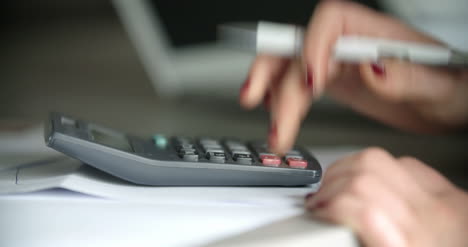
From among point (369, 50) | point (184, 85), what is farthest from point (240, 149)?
point (184, 85)

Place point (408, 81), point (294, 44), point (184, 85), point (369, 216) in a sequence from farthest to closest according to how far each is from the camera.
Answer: point (184, 85) → point (408, 81) → point (294, 44) → point (369, 216)

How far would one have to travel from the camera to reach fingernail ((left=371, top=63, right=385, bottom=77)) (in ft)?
1.49

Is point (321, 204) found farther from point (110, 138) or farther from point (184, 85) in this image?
point (184, 85)

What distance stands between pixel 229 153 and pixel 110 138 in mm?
82

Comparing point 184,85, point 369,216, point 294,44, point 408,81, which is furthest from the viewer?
point 184,85

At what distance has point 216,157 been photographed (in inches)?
16.2

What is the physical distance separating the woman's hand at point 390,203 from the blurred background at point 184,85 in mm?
276

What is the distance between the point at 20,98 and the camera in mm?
1124

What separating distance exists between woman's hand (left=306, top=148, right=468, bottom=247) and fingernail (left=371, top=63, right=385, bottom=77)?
3.8 inches

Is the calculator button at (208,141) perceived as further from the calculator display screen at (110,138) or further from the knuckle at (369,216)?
the knuckle at (369,216)

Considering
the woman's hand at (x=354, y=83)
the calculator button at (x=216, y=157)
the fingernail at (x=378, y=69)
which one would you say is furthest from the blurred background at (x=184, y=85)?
the calculator button at (x=216, y=157)

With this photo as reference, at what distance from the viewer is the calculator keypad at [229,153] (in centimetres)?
41

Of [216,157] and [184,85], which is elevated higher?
[216,157]

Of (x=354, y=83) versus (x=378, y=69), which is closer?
(x=378, y=69)
